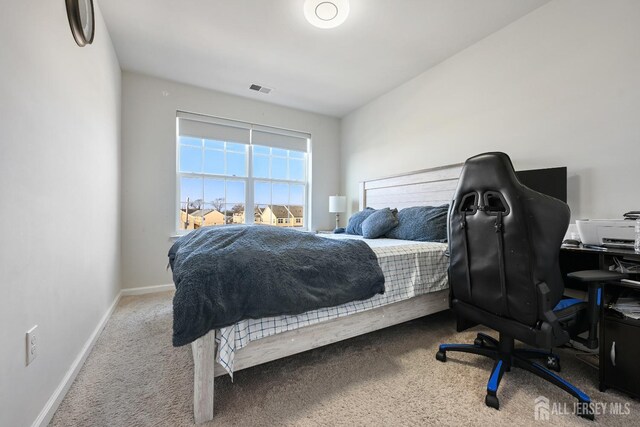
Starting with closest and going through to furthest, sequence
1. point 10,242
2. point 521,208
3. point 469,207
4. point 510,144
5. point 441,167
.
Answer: point 10,242
point 521,208
point 469,207
point 510,144
point 441,167

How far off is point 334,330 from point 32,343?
139 centimetres

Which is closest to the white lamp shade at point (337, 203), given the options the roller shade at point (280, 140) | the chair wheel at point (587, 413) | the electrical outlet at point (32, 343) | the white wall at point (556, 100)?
the roller shade at point (280, 140)

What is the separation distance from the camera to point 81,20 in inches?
63.9

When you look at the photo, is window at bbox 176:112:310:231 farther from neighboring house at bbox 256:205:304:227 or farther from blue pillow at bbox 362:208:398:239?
blue pillow at bbox 362:208:398:239

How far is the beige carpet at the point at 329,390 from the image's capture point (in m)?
1.17

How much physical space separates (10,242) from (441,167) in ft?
10.4

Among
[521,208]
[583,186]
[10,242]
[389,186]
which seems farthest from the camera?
[389,186]

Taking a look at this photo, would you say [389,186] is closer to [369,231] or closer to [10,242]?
[369,231]

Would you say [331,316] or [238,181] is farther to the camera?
[238,181]

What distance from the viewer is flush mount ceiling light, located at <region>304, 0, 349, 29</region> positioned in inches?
74.3

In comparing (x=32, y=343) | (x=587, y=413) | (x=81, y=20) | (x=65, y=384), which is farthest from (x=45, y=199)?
(x=587, y=413)

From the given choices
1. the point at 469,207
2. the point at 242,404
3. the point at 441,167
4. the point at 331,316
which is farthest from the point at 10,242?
the point at 441,167

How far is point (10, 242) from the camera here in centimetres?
95

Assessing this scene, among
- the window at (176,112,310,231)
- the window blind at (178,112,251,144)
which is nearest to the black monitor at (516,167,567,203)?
the window at (176,112,310,231)
